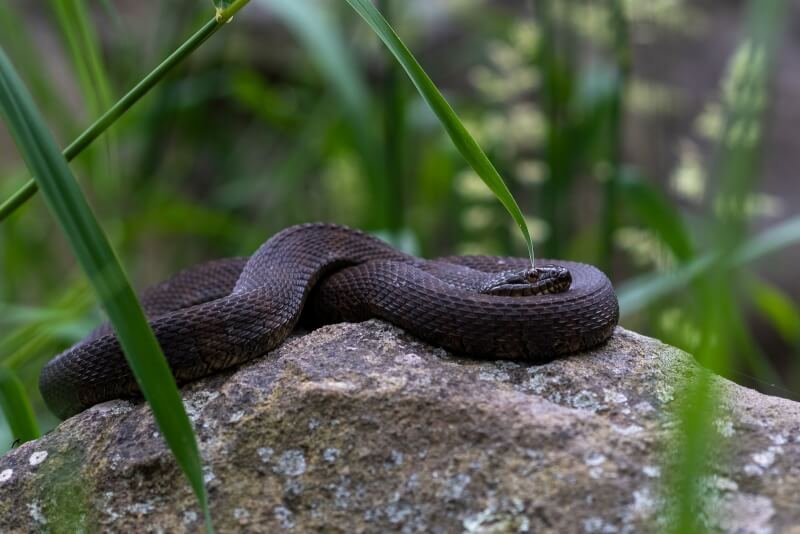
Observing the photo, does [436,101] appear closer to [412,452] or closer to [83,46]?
[412,452]

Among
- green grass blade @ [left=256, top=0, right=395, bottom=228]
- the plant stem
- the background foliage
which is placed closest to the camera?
the plant stem

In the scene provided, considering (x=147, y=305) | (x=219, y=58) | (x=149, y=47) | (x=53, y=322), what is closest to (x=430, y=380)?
(x=147, y=305)

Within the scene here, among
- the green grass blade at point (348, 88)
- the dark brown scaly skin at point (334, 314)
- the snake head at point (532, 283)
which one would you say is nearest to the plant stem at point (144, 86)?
the dark brown scaly skin at point (334, 314)

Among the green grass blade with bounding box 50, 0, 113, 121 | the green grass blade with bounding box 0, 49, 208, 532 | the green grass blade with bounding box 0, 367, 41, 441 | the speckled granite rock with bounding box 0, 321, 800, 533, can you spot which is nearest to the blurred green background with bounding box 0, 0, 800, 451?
the green grass blade with bounding box 50, 0, 113, 121

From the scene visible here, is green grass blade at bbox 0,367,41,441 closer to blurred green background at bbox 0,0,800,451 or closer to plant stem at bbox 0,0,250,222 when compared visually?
blurred green background at bbox 0,0,800,451

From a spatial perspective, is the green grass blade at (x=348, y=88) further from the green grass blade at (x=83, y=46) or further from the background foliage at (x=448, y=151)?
the green grass blade at (x=83, y=46)

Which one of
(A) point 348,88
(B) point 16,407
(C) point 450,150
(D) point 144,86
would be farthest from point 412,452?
(C) point 450,150
